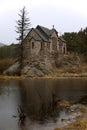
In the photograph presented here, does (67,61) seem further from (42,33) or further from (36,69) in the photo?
(36,69)

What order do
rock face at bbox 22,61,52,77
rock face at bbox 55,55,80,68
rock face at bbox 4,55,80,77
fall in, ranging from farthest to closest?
1. rock face at bbox 55,55,80,68
2. rock face at bbox 4,55,80,77
3. rock face at bbox 22,61,52,77

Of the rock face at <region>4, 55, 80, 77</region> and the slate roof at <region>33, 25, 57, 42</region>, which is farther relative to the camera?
the slate roof at <region>33, 25, 57, 42</region>

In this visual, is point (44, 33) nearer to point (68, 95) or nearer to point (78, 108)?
point (68, 95)

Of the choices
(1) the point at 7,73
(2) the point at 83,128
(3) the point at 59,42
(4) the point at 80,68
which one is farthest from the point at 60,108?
(3) the point at 59,42

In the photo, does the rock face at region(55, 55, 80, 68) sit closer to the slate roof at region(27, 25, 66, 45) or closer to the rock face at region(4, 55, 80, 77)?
the rock face at region(4, 55, 80, 77)

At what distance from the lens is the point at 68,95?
4606 centimetres

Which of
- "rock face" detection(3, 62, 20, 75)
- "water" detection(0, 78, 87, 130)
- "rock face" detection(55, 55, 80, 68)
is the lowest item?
"water" detection(0, 78, 87, 130)

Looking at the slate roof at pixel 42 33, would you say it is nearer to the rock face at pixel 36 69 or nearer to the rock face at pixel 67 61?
the rock face at pixel 67 61

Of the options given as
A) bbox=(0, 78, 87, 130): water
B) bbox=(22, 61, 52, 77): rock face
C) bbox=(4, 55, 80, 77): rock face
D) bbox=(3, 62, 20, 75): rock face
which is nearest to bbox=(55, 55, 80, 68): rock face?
bbox=(4, 55, 80, 77): rock face

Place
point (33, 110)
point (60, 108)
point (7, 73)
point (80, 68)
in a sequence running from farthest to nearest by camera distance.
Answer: point (80, 68), point (7, 73), point (60, 108), point (33, 110)

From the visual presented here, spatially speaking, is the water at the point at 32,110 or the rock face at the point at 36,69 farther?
the rock face at the point at 36,69

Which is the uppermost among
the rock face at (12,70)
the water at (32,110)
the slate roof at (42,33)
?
the slate roof at (42,33)

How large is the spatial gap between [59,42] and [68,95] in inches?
2150

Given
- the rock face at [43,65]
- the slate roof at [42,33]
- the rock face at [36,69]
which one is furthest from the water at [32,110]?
the slate roof at [42,33]
